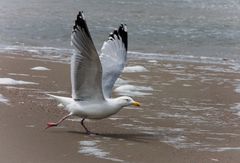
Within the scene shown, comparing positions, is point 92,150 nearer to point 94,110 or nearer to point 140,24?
point 94,110

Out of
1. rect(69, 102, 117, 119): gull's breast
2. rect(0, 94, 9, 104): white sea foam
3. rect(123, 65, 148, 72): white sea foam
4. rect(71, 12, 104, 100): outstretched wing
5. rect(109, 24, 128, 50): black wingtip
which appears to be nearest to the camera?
rect(71, 12, 104, 100): outstretched wing

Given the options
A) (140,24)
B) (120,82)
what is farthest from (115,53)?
(140,24)

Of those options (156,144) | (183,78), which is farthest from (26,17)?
(156,144)

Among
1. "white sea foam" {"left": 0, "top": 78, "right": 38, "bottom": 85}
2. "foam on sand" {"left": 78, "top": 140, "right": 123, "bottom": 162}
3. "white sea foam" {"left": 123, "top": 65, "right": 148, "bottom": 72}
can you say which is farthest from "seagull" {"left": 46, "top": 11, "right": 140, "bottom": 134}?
"white sea foam" {"left": 123, "top": 65, "right": 148, "bottom": 72}

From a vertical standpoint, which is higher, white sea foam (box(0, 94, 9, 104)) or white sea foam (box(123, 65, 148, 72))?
white sea foam (box(0, 94, 9, 104))

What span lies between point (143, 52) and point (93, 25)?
210 inches

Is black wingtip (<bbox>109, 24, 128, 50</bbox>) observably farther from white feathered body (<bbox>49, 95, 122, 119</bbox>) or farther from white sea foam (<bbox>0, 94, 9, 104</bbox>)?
white sea foam (<bbox>0, 94, 9, 104</bbox>)

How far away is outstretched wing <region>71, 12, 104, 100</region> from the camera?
7.32m

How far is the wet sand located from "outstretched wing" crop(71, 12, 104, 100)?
0.50m

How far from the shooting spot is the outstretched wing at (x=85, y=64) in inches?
288

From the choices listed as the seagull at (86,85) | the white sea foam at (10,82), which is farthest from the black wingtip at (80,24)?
the white sea foam at (10,82)

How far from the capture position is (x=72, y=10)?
27828mm

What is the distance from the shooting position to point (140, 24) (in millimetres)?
23891

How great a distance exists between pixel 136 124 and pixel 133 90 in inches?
95.7
